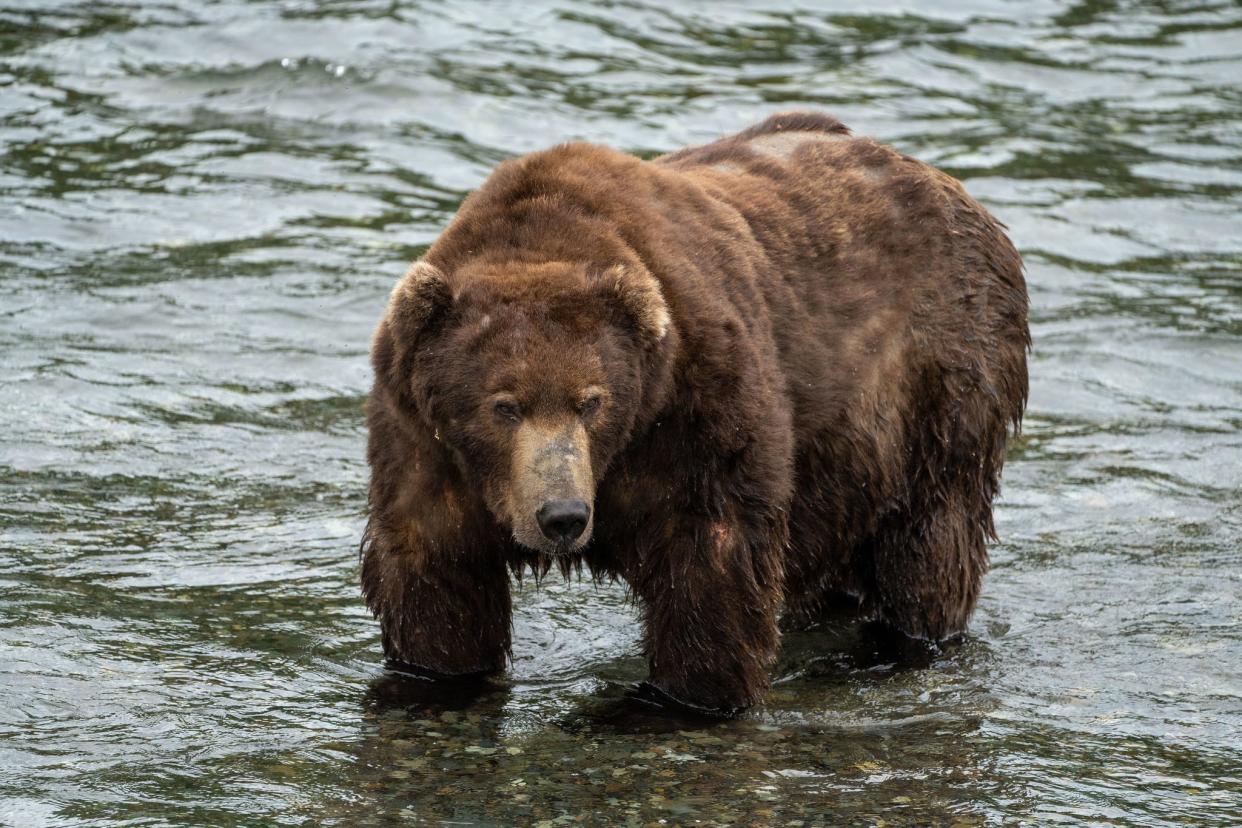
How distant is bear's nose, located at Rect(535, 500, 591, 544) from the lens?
5.71 m

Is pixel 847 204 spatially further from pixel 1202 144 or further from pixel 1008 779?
pixel 1202 144

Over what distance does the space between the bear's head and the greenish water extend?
0.95 metres

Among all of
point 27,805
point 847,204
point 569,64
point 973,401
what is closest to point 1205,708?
point 973,401

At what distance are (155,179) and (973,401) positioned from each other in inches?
315

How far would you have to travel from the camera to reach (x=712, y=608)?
6512 mm

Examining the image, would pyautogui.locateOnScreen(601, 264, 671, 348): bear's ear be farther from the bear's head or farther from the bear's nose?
the bear's nose

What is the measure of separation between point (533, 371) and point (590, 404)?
8.4 inches

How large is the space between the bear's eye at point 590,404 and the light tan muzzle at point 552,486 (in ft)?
0.14

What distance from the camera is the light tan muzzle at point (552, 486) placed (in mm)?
5738

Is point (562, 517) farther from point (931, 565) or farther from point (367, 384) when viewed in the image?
point (367, 384)

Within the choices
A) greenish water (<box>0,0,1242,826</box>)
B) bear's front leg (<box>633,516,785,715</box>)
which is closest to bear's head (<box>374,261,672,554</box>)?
bear's front leg (<box>633,516,785,715</box>)

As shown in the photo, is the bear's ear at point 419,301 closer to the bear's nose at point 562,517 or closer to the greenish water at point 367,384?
the bear's nose at point 562,517

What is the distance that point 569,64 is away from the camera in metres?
17.0

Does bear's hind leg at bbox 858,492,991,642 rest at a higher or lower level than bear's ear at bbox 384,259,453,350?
lower
